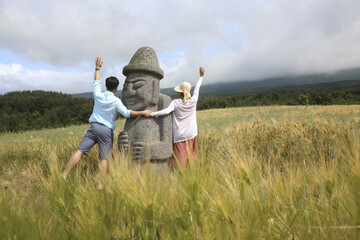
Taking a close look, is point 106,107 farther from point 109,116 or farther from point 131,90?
point 131,90

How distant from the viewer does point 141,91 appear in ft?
11.3

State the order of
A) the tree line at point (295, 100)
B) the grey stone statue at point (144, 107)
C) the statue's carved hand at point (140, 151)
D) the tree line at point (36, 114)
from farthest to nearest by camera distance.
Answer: the tree line at point (295, 100)
the tree line at point (36, 114)
the grey stone statue at point (144, 107)
the statue's carved hand at point (140, 151)

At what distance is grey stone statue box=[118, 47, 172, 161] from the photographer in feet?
Answer: 11.3

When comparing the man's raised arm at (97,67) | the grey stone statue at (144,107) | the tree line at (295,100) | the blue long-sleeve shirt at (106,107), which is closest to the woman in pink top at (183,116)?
the grey stone statue at (144,107)

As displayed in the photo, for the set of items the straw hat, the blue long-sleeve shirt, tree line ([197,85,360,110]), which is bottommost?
tree line ([197,85,360,110])

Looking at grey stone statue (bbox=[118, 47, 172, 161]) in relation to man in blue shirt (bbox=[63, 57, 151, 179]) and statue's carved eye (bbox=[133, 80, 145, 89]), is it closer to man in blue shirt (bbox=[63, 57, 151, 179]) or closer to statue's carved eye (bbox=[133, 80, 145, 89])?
statue's carved eye (bbox=[133, 80, 145, 89])

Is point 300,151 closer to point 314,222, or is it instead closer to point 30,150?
point 314,222

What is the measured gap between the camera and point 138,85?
3488mm

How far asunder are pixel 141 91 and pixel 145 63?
0.49 m

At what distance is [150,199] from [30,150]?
5806mm

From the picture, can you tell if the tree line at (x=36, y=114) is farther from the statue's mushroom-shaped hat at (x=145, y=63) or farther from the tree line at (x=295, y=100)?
the tree line at (x=295, y=100)

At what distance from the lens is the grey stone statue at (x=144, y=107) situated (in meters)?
3.44

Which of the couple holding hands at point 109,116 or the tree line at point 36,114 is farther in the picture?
the tree line at point 36,114

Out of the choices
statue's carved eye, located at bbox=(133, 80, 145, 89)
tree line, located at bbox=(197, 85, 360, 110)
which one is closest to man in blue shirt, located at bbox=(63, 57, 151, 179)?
statue's carved eye, located at bbox=(133, 80, 145, 89)
